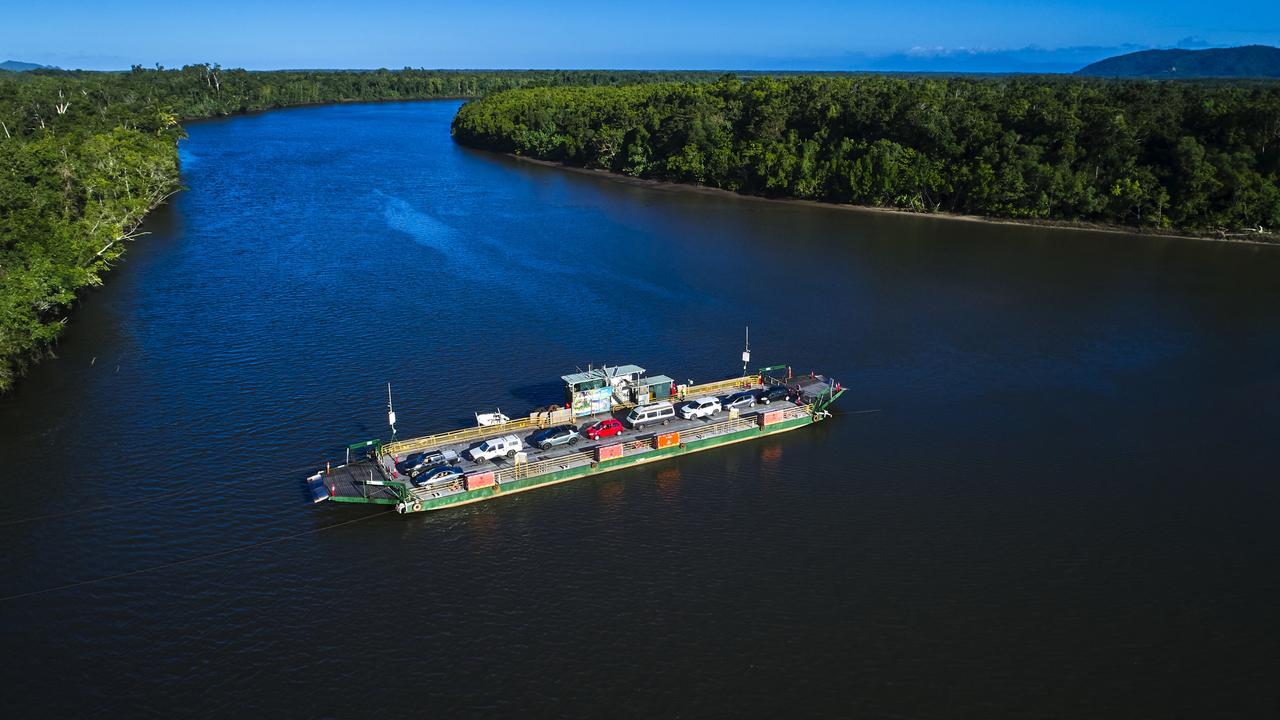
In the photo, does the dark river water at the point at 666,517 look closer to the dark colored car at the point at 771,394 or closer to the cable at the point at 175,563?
the cable at the point at 175,563

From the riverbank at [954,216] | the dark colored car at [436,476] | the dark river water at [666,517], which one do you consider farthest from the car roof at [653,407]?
the riverbank at [954,216]

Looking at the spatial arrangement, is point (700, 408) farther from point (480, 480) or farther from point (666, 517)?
point (480, 480)

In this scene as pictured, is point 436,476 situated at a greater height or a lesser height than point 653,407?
lesser

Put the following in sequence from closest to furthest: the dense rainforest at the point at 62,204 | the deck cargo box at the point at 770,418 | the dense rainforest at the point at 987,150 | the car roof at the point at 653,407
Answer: the car roof at the point at 653,407
the deck cargo box at the point at 770,418
the dense rainforest at the point at 62,204
the dense rainforest at the point at 987,150

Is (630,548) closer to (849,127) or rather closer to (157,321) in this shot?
(157,321)

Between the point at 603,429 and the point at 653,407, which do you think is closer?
the point at 603,429

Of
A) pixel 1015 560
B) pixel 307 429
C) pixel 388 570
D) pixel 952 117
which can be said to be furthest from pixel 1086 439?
pixel 952 117

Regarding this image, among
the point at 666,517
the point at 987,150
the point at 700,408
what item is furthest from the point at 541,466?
the point at 987,150
